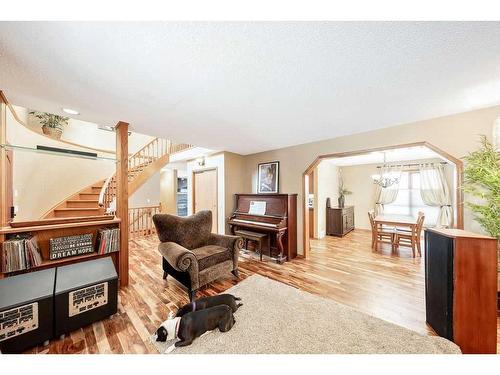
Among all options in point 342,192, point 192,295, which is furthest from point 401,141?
point 342,192

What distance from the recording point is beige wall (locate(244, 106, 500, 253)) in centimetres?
218

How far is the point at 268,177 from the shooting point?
424 cm

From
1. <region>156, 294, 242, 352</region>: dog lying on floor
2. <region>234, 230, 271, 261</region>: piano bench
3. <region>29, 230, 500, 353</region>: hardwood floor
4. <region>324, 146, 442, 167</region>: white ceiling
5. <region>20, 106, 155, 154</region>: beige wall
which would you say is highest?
<region>20, 106, 155, 154</region>: beige wall

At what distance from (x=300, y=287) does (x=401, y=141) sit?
2.54m

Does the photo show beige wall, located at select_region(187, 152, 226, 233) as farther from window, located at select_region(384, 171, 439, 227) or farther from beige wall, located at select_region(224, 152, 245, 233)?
window, located at select_region(384, 171, 439, 227)

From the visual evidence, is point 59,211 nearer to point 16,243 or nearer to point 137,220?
point 137,220

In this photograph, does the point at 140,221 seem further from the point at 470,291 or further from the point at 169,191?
the point at 470,291

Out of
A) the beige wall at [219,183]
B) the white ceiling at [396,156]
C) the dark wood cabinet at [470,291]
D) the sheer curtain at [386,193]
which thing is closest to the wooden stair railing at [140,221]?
the beige wall at [219,183]

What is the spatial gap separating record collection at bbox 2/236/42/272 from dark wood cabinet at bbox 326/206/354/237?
5951 millimetres

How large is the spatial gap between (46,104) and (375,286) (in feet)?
15.3

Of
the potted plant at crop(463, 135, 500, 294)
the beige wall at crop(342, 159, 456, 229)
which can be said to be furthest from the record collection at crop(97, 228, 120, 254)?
the beige wall at crop(342, 159, 456, 229)

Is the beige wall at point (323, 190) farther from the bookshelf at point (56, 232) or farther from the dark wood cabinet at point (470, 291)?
the bookshelf at point (56, 232)
